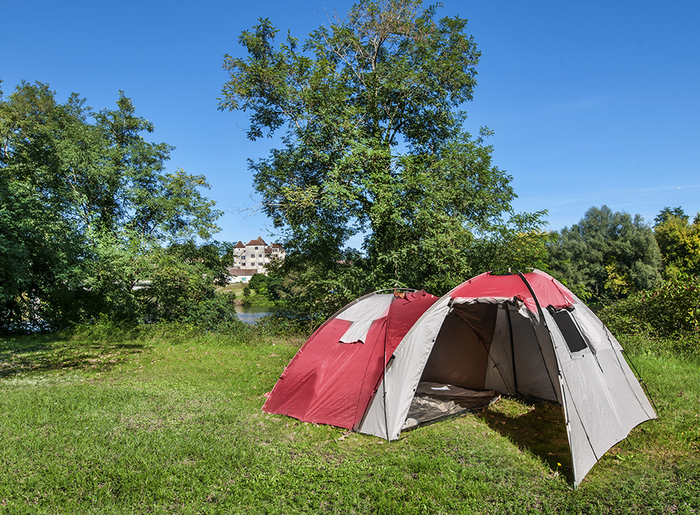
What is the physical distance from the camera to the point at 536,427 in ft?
17.7

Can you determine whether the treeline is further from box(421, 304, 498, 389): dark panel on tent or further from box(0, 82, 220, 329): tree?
box(421, 304, 498, 389): dark panel on tent

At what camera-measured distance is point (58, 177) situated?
16.0 meters

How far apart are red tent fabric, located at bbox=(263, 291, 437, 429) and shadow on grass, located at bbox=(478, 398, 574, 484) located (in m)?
1.72

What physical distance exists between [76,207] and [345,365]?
14858 millimetres

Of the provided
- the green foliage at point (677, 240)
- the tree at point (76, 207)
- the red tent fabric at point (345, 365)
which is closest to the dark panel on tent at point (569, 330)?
the red tent fabric at point (345, 365)

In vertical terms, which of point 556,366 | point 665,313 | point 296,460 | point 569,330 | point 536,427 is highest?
point 665,313

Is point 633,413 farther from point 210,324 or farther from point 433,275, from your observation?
point 210,324

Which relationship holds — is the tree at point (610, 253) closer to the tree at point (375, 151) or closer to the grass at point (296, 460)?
the tree at point (375, 151)

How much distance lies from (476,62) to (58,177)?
16.4 meters

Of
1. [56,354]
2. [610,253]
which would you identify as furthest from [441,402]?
[610,253]

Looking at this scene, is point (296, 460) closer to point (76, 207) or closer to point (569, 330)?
point (569, 330)

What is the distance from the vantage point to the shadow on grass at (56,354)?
8805 mm

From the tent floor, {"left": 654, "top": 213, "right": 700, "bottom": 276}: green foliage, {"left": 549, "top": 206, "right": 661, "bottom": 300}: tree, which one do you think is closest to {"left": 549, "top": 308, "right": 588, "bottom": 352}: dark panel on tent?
the tent floor

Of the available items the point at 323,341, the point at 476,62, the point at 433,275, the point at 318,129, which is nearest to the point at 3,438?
the point at 323,341
